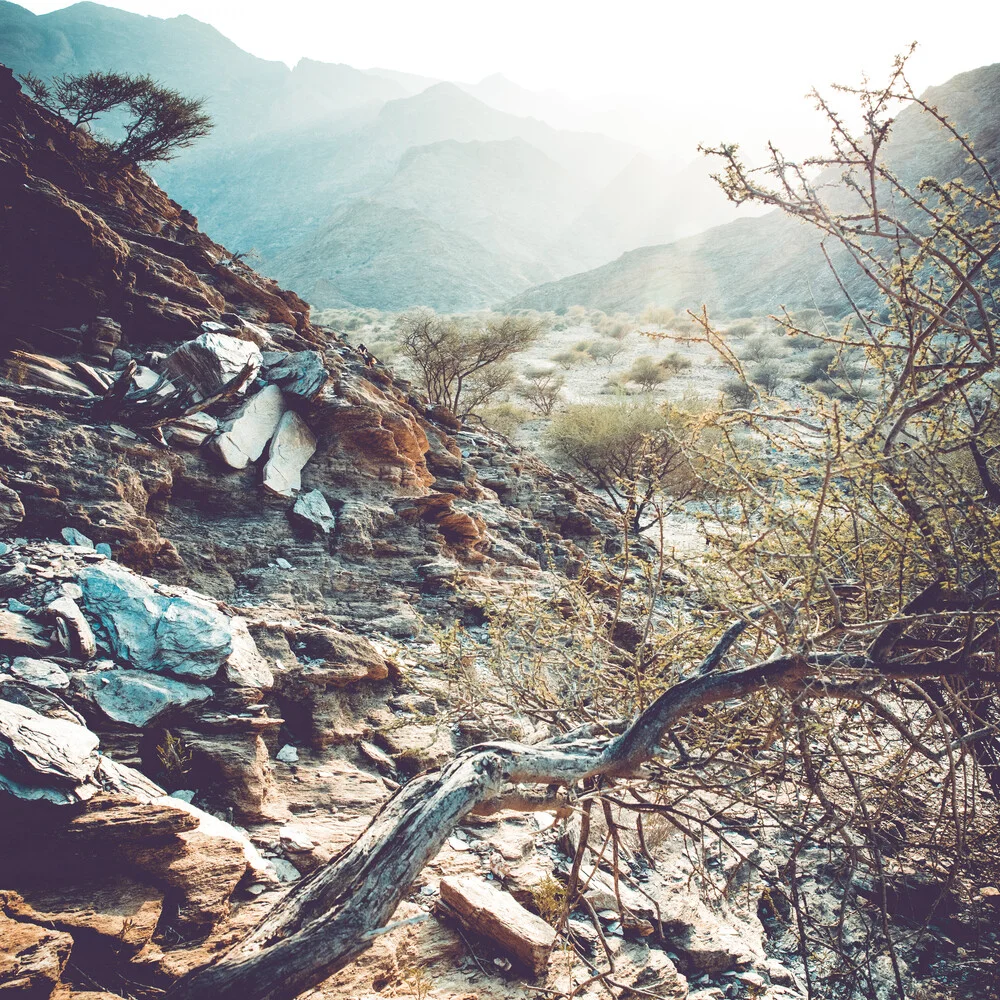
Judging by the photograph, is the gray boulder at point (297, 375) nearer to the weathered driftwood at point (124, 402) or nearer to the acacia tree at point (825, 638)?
the weathered driftwood at point (124, 402)

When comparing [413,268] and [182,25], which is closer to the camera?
[413,268]

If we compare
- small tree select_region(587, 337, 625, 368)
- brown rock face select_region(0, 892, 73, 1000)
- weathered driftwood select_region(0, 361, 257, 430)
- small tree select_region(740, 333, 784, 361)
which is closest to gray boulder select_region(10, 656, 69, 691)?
brown rock face select_region(0, 892, 73, 1000)

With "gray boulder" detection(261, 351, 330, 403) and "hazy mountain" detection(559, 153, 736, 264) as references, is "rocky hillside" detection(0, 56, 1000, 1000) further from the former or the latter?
"hazy mountain" detection(559, 153, 736, 264)

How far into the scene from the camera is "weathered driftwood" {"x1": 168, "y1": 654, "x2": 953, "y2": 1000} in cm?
163

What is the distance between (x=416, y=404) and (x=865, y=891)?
8084 millimetres

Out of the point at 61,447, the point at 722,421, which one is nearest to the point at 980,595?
the point at 722,421

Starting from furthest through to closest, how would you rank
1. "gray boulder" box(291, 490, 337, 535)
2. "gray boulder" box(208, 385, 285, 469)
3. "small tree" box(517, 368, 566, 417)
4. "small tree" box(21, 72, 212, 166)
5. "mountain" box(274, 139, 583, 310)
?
"mountain" box(274, 139, 583, 310)
"small tree" box(517, 368, 566, 417)
"small tree" box(21, 72, 212, 166)
"gray boulder" box(291, 490, 337, 535)
"gray boulder" box(208, 385, 285, 469)

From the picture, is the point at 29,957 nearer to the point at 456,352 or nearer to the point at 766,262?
the point at 456,352

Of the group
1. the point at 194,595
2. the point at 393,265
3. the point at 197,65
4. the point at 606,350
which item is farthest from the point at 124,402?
the point at 197,65

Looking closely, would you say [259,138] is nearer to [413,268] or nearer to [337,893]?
[413,268]

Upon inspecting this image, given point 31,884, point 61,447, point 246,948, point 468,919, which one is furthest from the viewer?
point 61,447

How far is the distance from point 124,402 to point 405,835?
4.99 meters

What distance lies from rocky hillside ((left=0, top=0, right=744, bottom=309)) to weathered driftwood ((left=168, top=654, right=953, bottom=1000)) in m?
54.3

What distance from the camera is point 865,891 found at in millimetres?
4113
